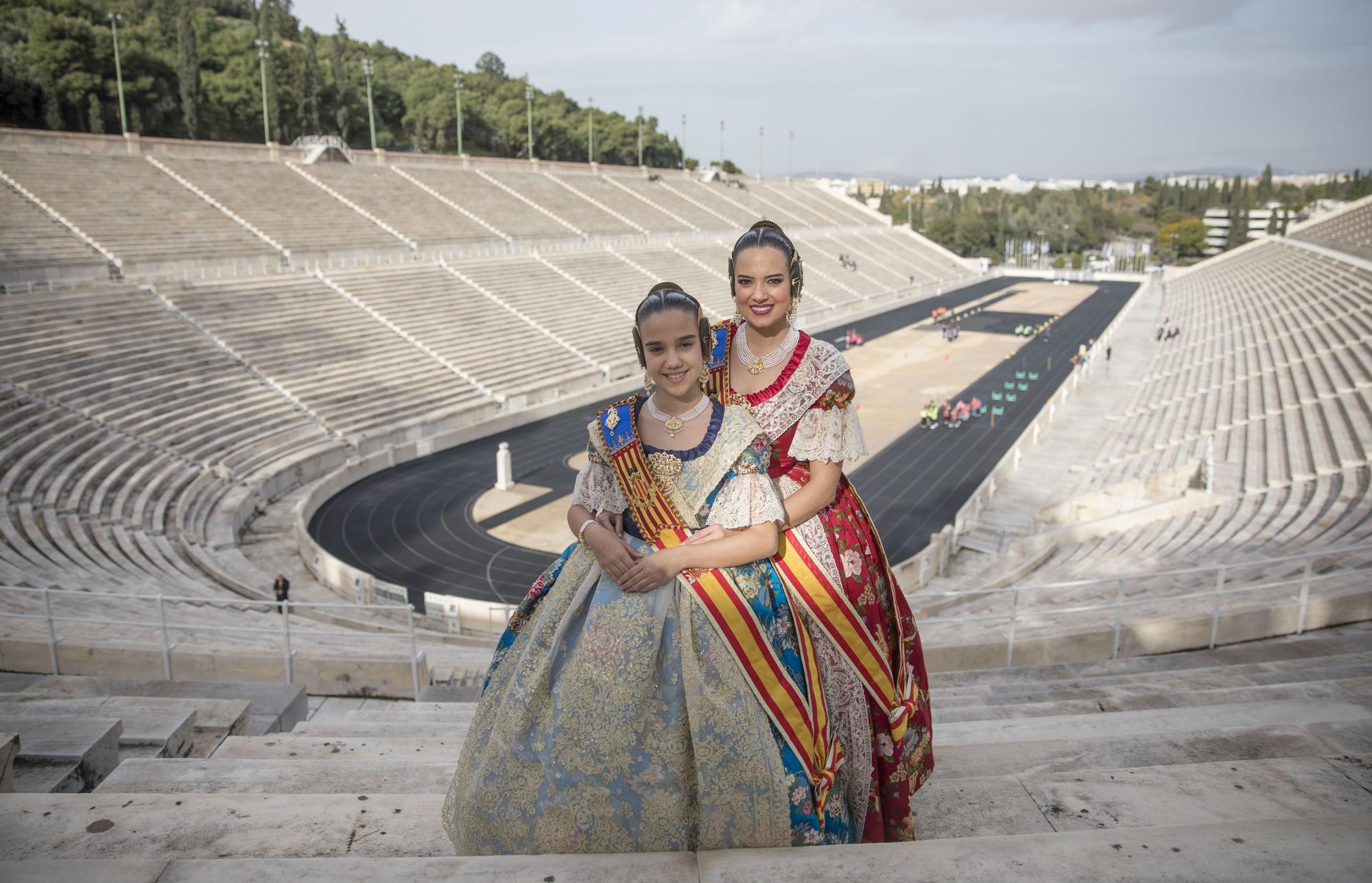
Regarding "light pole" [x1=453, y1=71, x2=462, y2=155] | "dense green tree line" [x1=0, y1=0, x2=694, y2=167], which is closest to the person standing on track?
"light pole" [x1=453, y1=71, x2=462, y2=155]

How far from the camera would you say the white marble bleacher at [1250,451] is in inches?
Answer: 354

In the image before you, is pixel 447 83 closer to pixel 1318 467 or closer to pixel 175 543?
pixel 175 543

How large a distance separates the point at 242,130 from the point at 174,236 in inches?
1120

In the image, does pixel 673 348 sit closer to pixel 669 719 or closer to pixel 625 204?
pixel 669 719

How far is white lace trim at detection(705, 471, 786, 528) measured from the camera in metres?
2.88

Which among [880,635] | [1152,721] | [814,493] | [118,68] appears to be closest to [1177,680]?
[1152,721]

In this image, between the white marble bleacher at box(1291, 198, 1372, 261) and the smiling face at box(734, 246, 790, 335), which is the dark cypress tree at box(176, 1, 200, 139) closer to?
the smiling face at box(734, 246, 790, 335)

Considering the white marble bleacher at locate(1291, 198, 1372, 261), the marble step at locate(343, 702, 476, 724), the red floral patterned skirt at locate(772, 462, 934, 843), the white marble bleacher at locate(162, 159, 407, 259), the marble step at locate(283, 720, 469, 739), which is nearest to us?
the red floral patterned skirt at locate(772, 462, 934, 843)

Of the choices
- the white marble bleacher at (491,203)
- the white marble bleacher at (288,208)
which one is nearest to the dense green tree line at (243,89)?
the white marble bleacher at (491,203)

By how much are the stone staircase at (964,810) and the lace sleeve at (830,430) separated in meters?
1.22

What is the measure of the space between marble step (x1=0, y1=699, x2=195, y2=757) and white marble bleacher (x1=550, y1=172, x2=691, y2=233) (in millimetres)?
42667

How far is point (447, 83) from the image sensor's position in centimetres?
6303

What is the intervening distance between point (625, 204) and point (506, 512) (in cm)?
3459

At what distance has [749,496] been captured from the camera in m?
2.90
